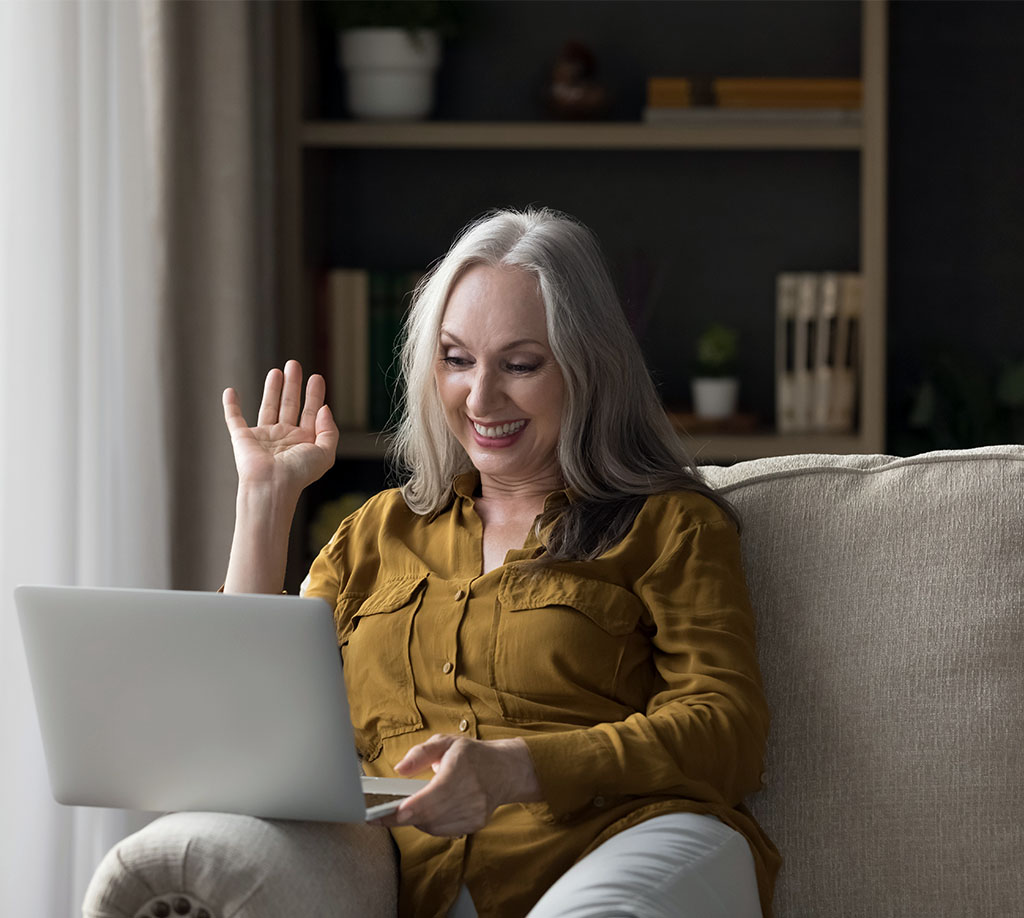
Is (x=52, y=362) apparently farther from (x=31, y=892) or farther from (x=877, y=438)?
(x=877, y=438)

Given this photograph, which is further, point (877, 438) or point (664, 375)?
point (664, 375)

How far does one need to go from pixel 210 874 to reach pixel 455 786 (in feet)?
0.76

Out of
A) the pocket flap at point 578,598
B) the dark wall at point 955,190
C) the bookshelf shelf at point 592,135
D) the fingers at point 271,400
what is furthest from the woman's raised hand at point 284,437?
the dark wall at point 955,190

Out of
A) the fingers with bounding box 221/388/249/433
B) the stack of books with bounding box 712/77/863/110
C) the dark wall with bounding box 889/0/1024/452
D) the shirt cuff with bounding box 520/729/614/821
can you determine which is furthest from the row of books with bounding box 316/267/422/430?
the shirt cuff with bounding box 520/729/614/821

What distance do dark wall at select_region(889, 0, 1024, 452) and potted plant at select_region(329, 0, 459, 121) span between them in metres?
1.12

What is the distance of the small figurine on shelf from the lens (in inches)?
122

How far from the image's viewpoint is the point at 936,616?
1583mm

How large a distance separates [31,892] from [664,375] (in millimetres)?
1906

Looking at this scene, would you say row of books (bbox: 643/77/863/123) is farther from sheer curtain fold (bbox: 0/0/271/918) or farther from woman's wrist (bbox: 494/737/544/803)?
woman's wrist (bbox: 494/737/544/803)

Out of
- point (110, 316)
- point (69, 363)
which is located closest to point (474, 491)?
point (69, 363)

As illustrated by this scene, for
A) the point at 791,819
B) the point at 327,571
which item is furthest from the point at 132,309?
the point at 791,819

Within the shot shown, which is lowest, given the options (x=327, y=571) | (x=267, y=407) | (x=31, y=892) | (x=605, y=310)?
(x=31, y=892)

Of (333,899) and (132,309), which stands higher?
→ (132,309)

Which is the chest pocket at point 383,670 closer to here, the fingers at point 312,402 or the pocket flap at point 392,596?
the pocket flap at point 392,596
